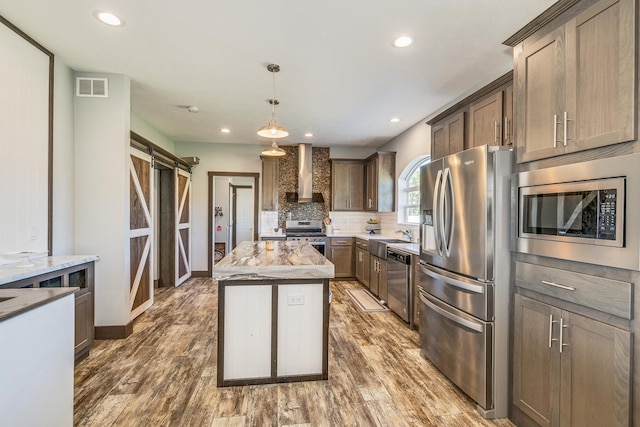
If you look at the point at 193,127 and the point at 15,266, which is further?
the point at 193,127

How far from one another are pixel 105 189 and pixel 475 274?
11.7ft

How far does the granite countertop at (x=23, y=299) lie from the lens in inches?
46.4

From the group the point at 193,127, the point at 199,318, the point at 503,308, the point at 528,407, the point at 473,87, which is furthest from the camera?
the point at 193,127

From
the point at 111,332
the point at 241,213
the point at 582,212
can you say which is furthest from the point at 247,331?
the point at 241,213

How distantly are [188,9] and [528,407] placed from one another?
3.43 m

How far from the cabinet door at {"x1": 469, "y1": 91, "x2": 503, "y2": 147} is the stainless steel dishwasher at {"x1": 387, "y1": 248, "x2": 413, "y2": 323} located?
153 cm

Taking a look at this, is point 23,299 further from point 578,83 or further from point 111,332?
point 578,83

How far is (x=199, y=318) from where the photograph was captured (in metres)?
3.88

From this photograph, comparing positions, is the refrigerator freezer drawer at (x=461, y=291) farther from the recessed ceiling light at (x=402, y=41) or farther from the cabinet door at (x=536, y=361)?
the recessed ceiling light at (x=402, y=41)

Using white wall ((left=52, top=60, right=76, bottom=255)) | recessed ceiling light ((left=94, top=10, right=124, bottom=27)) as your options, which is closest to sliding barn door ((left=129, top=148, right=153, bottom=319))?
white wall ((left=52, top=60, right=76, bottom=255))

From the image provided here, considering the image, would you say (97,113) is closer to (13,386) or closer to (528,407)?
(13,386)

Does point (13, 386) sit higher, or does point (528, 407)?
point (13, 386)

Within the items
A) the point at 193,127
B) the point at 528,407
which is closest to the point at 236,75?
the point at 193,127

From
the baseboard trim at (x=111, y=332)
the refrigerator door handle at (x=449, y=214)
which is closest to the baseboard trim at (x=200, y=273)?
the baseboard trim at (x=111, y=332)
